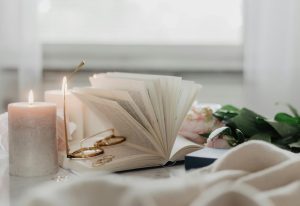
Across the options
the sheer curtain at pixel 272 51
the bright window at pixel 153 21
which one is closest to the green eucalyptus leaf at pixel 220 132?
the sheer curtain at pixel 272 51

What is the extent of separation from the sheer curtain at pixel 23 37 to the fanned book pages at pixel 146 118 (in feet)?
3.50

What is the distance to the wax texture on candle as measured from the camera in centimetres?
83

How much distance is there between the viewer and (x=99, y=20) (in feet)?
6.70

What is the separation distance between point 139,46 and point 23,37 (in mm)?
462

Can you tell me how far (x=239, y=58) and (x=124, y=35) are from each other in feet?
1.57

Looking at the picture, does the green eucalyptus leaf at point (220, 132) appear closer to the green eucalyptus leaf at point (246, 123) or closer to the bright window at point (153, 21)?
the green eucalyptus leaf at point (246, 123)

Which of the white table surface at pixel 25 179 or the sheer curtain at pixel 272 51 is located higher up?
the sheer curtain at pixel 272 51

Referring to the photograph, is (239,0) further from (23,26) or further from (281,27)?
(23,26)

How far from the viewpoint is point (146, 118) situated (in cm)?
90

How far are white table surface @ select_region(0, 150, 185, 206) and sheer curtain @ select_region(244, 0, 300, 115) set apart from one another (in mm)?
1080

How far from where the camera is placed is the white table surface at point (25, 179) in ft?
2.30

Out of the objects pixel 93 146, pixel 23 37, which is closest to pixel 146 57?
pixel 23 37

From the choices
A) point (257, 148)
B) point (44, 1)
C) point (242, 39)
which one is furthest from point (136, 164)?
point (44, 1)

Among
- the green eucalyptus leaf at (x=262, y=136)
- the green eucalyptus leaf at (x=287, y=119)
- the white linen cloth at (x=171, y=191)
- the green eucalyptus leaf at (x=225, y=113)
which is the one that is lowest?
the green eucalyptus leaf at (x=262, y=136)
